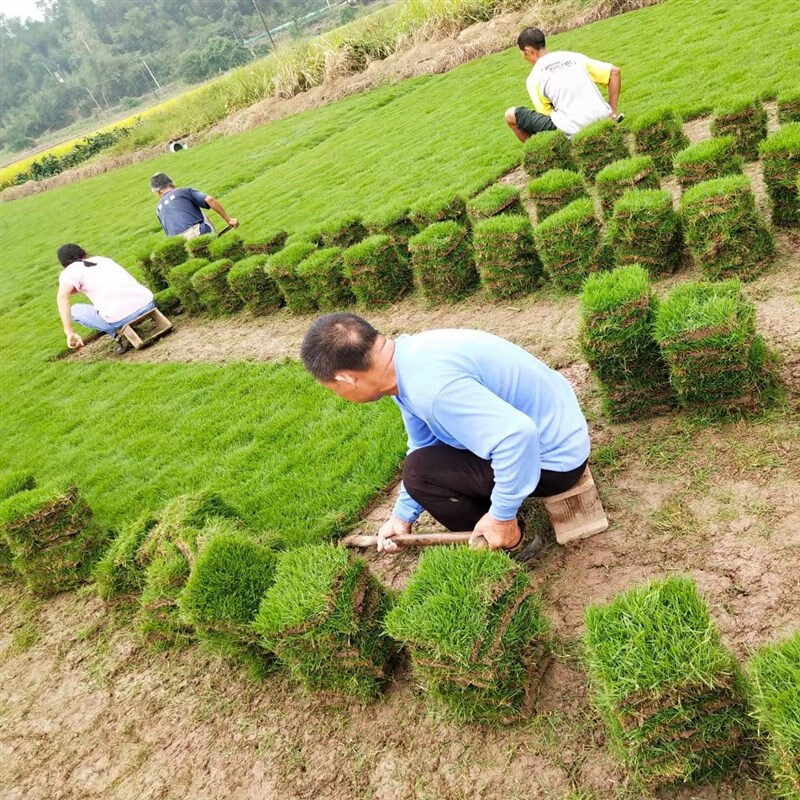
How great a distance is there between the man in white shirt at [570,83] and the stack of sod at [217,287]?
16.1 feet

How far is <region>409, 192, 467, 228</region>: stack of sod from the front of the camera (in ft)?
23.3

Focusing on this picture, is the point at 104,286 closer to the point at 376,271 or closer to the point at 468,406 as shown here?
the point at 376,271

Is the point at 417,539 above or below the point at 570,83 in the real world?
below

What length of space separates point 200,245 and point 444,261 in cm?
548

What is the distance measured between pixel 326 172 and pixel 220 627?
1227 cm

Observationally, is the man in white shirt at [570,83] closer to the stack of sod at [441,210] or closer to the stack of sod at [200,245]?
the stack of sod at [441,210]

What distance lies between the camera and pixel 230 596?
317cm

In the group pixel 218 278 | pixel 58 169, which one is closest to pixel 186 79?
pixel 58 169

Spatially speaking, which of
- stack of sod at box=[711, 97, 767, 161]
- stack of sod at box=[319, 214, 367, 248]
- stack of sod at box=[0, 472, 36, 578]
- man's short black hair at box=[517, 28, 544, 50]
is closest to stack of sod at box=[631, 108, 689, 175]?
stack of sod at box=[711, 97, 767, 161]

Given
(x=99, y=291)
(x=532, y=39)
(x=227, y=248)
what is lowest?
(x=227, y=248)

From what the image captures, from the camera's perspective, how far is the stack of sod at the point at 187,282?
9219 mm

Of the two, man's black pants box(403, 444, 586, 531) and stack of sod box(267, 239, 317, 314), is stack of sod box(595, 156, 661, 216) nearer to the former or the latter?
man's black pants box(403, 444, 586, 531)

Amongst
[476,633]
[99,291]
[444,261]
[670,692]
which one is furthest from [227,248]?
[670,692]

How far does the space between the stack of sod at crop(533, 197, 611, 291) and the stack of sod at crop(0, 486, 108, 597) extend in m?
4.52
